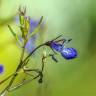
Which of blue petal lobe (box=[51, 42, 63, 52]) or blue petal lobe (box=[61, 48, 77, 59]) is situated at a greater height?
blue petal lobe (box=[51, 42, 63, 52])

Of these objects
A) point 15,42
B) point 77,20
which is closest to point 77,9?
point 77,20

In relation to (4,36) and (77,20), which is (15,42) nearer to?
(4,36)

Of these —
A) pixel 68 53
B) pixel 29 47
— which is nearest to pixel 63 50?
pixel 68 53

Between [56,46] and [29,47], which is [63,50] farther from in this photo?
[29,47]

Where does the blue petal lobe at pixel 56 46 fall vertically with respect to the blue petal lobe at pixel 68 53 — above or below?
above
